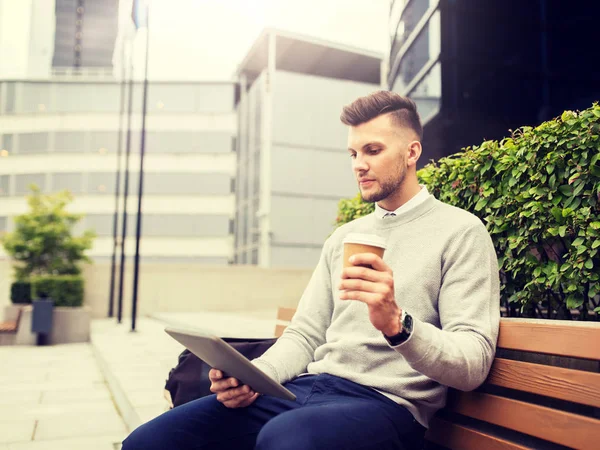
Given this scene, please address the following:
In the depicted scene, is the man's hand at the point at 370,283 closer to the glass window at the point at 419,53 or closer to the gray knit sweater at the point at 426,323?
the gray knit sweater at the point at 426,323

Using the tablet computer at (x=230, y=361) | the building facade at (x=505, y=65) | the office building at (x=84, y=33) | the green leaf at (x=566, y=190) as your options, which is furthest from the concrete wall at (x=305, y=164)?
the office building at (x=84, y=33)

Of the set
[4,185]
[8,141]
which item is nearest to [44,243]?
[4,185]

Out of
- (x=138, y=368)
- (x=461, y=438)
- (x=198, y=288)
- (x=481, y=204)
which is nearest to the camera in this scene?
(x=461, y=438)

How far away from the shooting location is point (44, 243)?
15.4 metres

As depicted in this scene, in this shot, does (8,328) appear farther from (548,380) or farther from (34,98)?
(34,98)

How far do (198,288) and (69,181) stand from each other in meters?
19.2

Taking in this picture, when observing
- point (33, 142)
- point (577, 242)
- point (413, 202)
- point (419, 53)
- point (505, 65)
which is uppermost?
point (33, 142)

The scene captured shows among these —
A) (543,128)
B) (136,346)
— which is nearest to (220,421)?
(543,128)

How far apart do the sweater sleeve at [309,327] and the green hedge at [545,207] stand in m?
1.09

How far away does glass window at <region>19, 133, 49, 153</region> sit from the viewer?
34469 millimetres

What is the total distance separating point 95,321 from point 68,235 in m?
3.03

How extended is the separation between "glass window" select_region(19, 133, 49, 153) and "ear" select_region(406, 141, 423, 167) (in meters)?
36.0

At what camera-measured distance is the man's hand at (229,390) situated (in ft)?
6.86

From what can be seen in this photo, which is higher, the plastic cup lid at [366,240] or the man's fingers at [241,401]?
the plastic cup lid at [366,240]
